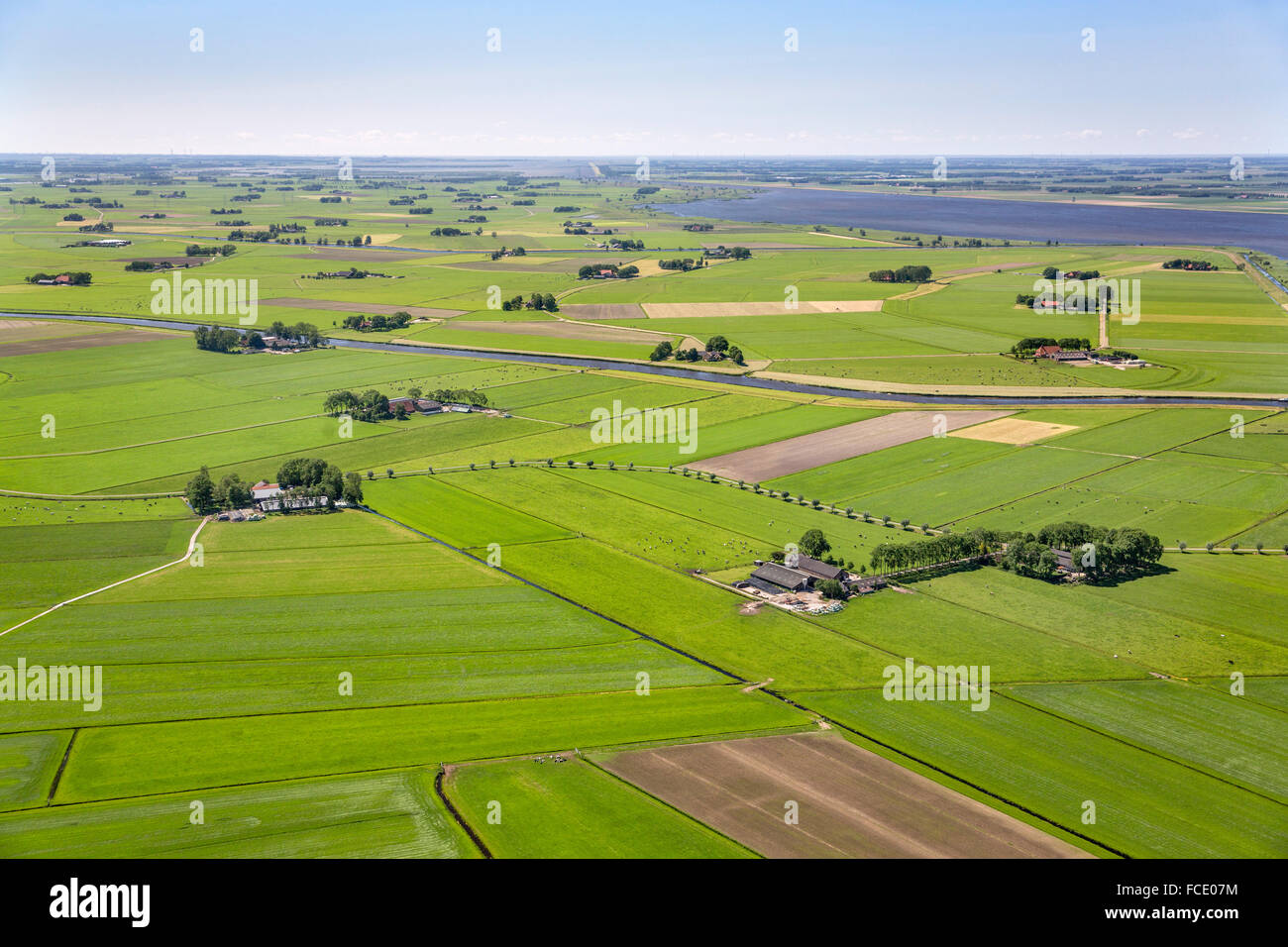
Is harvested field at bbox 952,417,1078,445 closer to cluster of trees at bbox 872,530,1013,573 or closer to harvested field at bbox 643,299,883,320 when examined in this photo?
cluster of trees at bbox 872,530,1013,573

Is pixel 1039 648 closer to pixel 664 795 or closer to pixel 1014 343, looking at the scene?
pixel 664 795

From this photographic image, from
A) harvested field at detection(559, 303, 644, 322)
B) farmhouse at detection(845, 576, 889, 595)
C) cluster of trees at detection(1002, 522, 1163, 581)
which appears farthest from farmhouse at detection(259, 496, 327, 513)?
harvested field at detection(559, 303, 644, 322)

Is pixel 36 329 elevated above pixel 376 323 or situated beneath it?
situated beneath

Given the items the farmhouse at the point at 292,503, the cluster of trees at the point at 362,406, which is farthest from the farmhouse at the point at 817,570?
the cluster of trees at the point at 362,406

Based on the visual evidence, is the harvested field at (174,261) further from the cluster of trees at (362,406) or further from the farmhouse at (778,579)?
the farmhouse at (778,579)

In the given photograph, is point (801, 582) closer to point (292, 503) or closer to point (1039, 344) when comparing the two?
point (292, 503)

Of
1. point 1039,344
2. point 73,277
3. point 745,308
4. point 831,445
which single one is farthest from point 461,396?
point 73,277
